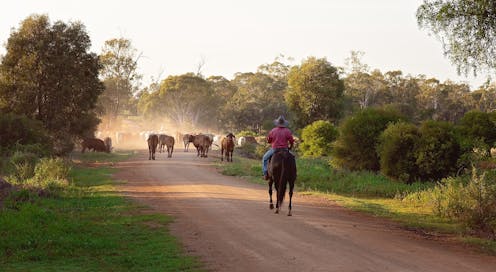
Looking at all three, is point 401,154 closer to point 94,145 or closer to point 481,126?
point 481,126

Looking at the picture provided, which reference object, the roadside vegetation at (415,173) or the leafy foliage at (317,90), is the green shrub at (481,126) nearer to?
the roadside vegetation at (415,173)

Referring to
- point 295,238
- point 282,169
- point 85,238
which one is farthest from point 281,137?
point 85,238

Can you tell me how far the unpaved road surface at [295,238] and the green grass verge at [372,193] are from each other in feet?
2.56

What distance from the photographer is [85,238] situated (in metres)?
10.8

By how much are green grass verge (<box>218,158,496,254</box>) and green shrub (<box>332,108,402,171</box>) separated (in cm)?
130

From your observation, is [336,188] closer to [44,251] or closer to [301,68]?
[44,251]

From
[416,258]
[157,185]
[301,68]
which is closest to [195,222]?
[416,258]

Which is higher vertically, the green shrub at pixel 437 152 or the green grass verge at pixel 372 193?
the green shrub at pixel 437 152

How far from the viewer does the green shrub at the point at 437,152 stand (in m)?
21.2

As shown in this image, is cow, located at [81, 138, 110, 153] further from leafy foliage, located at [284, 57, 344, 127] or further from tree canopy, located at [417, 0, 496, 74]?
tree canopy, located at [417, 0, 496, 74]

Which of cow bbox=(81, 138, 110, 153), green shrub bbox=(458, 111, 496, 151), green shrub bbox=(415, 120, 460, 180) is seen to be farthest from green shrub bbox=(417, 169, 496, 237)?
cow bbox=(81, 138, 110, 153)

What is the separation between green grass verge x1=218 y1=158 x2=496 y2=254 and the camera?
1333 centimetres

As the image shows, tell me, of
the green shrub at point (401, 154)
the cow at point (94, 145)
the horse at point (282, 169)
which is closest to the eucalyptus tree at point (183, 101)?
the cow at point (94, 145)

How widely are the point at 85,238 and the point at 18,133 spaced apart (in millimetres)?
21833
